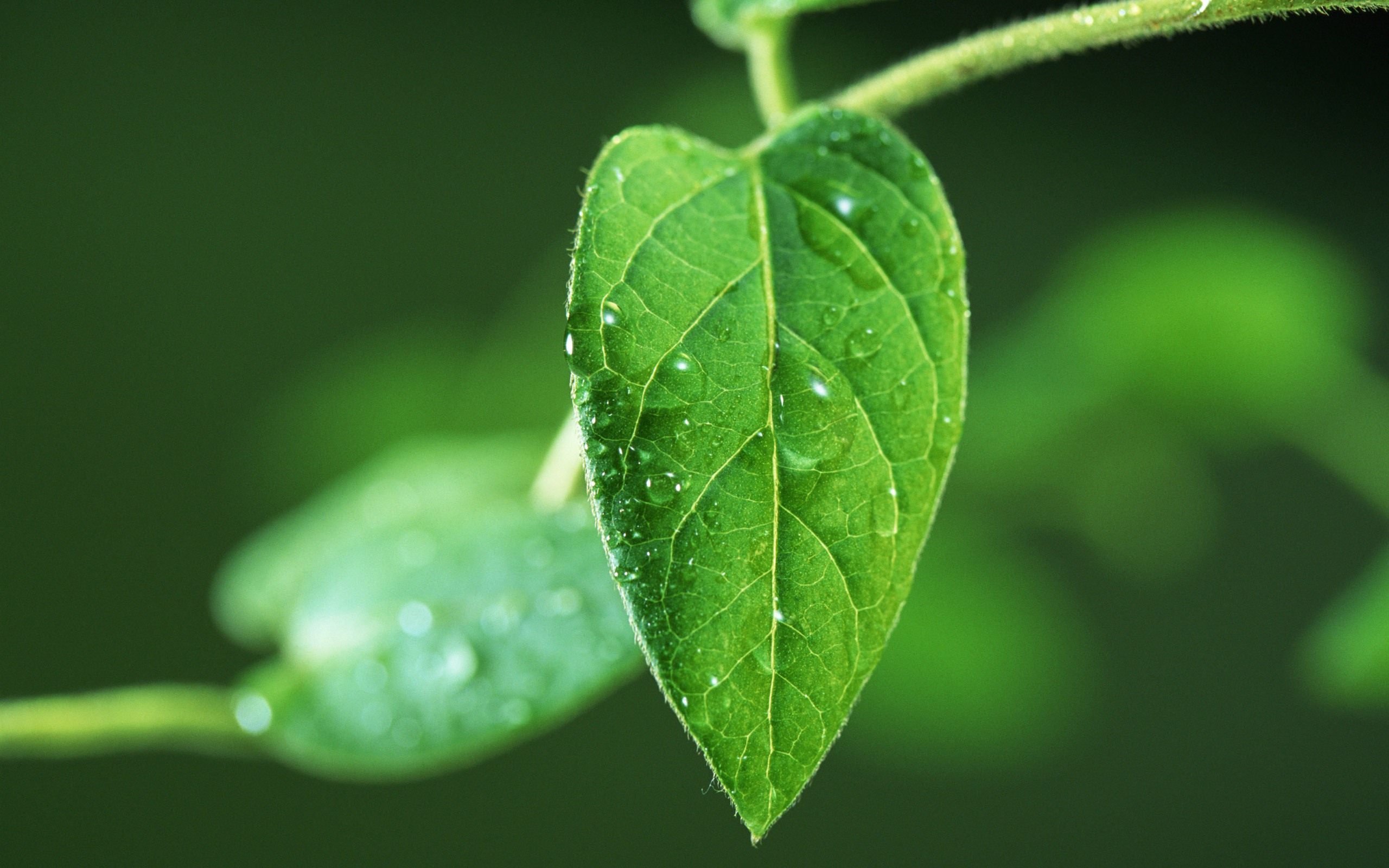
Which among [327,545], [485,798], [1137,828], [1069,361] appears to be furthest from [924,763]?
[1137,828]

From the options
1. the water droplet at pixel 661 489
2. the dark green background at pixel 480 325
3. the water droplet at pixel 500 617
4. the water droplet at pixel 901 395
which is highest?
the water droplet at pixel 661 489

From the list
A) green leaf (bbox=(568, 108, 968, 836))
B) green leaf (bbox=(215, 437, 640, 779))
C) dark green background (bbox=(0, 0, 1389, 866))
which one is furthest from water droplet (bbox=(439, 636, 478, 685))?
dark green background (bbox=(0, 0, 1389, 866))

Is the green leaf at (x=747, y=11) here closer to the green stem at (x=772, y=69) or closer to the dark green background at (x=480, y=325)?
the green stem at (x=772, y=69)

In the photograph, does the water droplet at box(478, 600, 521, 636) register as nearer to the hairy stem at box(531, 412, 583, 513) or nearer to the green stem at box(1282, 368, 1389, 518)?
the hairy stem at box(531, 412, 583, 513)

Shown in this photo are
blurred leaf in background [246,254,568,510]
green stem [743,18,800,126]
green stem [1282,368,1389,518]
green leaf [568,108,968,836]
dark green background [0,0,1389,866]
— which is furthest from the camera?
dark green background [0,0,1389,866]

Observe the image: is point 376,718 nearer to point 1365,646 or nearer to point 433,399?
point 1365,646

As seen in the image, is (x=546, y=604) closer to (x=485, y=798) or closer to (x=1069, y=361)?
(x=1069, y=361)

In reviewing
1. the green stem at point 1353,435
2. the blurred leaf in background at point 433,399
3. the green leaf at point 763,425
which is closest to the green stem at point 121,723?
the green leaf at point 763,425
